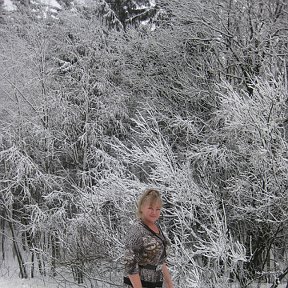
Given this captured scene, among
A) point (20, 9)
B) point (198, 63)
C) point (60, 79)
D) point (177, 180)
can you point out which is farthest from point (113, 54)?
point (177, 180)

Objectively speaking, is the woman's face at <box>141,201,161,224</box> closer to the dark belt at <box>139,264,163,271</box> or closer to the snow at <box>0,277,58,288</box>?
the dark belt at <box>139,264,163,271</box>

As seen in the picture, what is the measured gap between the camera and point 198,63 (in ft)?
40.6

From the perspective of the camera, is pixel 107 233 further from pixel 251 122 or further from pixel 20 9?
pixel 20 9

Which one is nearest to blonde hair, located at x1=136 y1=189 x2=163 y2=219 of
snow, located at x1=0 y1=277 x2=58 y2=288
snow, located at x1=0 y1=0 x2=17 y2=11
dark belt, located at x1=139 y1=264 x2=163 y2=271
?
dark belt, located at x1=139 y1=264 x2=163 y2=271

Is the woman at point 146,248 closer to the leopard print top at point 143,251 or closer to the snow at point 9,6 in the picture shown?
the leopard print top at point 143,251

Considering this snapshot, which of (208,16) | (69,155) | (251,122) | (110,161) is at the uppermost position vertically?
(208,16)

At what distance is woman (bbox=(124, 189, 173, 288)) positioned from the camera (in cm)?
289

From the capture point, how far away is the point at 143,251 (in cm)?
293

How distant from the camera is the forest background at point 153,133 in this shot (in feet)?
26.6

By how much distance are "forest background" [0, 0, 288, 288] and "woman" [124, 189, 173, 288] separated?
3877mm

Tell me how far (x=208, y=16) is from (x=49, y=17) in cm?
588

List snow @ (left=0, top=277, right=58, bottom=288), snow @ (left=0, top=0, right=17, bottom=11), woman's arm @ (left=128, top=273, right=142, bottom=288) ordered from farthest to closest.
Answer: snow @ (left=0, top=0, right=17, bottom=11) → snow @ (left=0, top=277, right=58, bottom=288) → woman's arm @ (left=128, top=273, right=142, bottom=288)

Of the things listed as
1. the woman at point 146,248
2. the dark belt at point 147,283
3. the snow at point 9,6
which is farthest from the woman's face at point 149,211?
the snow at point 9,6

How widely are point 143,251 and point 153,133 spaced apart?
693cm
